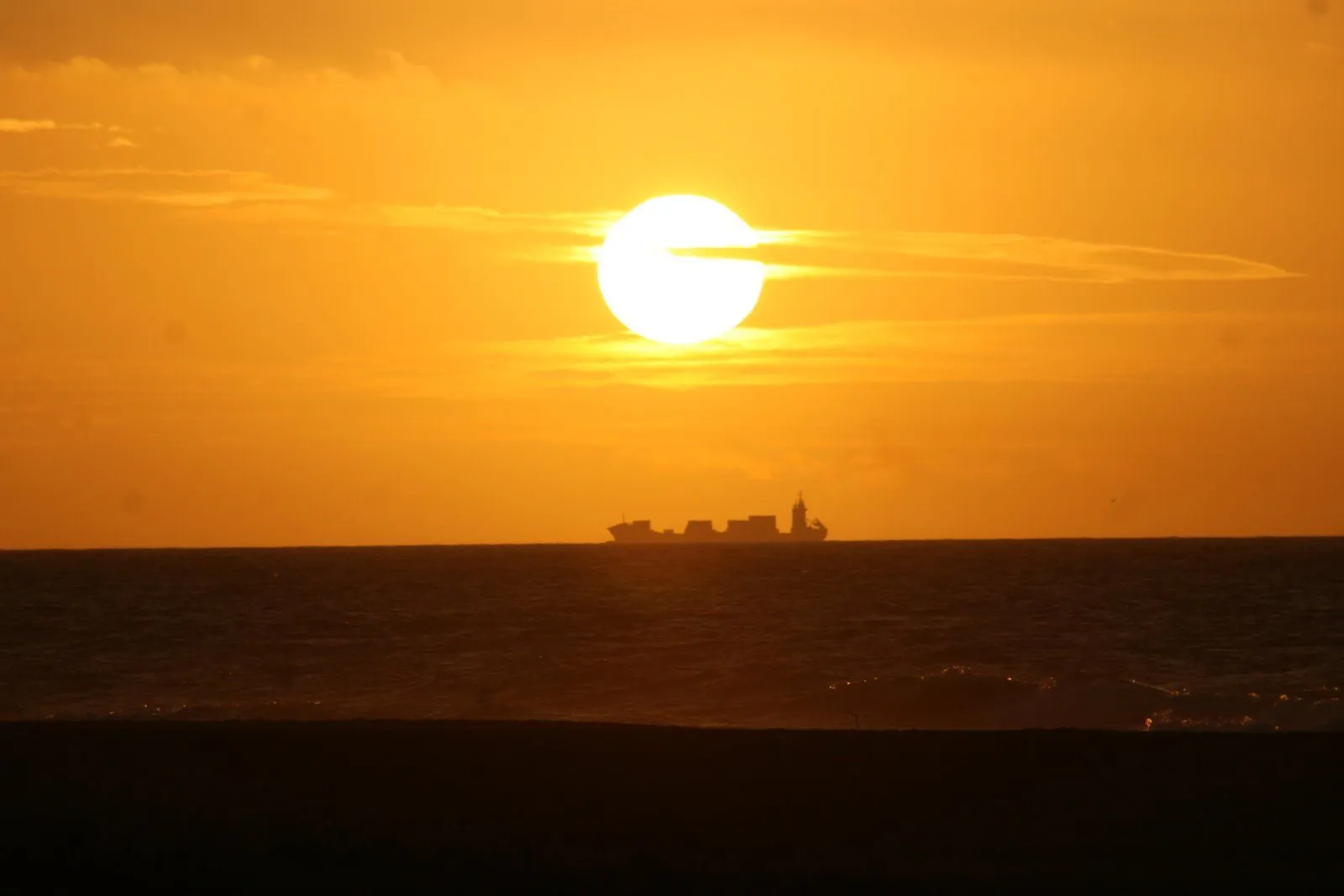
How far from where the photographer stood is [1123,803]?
1758 cm

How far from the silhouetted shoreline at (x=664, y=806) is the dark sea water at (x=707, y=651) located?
482 inches

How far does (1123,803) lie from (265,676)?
35773mm

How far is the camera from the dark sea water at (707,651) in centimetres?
3738

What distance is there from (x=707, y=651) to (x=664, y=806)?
1367 inches

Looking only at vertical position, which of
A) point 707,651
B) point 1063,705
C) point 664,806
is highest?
point 707,651

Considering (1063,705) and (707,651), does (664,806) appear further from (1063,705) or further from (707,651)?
(707,651)

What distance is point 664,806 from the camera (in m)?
17.8

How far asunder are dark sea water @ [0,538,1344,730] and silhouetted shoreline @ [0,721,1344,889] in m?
12.3

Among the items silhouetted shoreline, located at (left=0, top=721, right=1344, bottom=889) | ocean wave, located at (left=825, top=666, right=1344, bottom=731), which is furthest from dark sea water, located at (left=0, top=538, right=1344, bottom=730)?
silhouetted shoreline, located at (left=0, top=721, right=1344, bottom=889)

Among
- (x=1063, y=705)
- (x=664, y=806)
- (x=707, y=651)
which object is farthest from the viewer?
(x=707, y=651)

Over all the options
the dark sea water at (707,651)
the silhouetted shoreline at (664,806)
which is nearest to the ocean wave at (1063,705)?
the dark sea water at (707,651)

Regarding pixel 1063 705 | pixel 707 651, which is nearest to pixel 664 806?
pixel 1063 705

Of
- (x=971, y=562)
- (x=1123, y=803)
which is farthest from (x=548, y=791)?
(x=971, y=562)

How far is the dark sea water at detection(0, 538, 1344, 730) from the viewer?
123 ft
